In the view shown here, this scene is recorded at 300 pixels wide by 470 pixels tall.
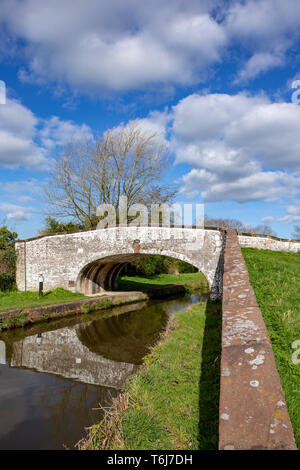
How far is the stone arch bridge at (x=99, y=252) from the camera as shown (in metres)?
11.5

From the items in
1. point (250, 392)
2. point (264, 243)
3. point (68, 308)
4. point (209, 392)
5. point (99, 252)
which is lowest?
point (68, 308)

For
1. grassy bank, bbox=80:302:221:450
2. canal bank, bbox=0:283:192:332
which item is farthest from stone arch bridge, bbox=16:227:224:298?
grassy bank, bbox=80:302:221:450

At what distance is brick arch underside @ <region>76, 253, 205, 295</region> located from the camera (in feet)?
48.1

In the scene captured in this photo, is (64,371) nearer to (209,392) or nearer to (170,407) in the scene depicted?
(170,407)

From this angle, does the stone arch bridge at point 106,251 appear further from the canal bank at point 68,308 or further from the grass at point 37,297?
the canal bank at point 68,308

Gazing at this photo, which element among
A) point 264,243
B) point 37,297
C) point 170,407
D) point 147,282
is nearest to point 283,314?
point 170,407

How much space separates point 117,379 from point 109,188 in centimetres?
1462

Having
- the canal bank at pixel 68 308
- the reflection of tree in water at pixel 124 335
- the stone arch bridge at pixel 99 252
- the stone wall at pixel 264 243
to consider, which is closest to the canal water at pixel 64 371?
the reflection of tree in water at pixel 124 335

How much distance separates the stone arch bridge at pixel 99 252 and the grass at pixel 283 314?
13.5 feet

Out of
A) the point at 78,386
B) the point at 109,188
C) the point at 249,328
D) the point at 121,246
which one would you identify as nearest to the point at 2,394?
the point at 78,386

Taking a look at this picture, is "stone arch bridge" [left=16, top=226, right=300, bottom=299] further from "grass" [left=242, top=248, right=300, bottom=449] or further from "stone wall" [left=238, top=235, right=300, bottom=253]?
"grass" [left=242, top=248, right=300, bottom=449]

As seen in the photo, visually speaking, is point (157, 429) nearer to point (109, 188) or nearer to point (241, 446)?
point (241, 446)

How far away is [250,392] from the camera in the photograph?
2225mm

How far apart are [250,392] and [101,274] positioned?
1492cm
